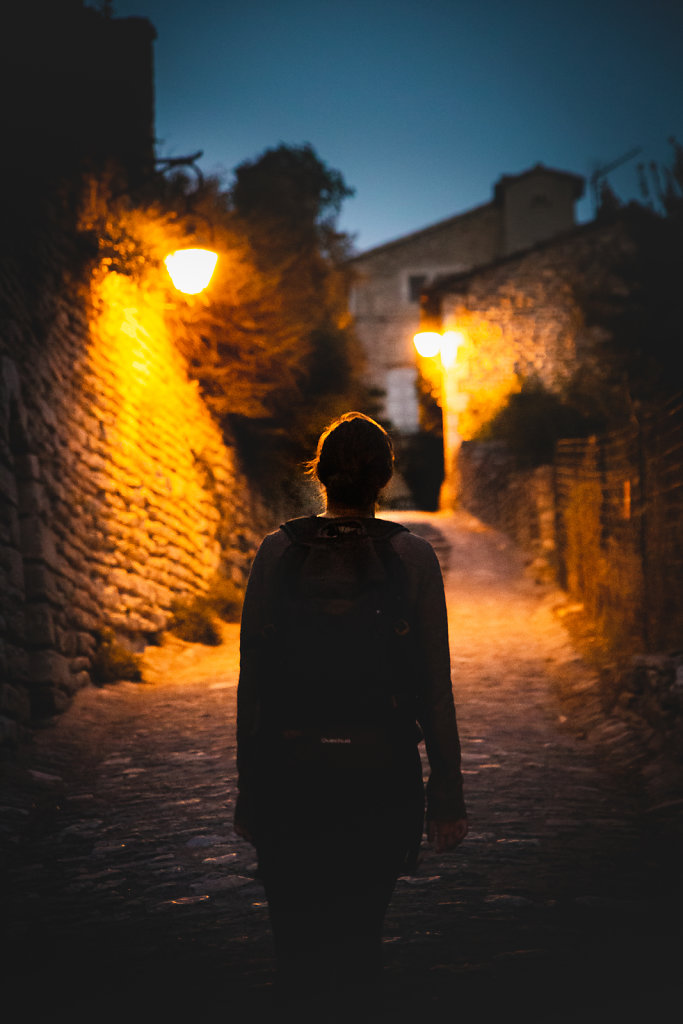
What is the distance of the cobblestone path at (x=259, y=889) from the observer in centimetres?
282

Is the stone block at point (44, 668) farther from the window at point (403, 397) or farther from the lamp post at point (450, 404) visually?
the window at point (403, 397)

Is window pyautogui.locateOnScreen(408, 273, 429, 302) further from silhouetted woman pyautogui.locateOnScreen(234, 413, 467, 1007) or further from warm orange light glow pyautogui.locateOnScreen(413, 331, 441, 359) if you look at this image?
silhouetted woman pyautogui.locateOnScreen(234, 413, 467, 1007)

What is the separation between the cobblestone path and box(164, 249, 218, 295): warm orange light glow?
3.55m

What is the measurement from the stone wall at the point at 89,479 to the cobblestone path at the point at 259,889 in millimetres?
626

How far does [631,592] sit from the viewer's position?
759 centimetres

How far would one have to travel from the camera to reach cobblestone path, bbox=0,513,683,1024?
2.82 m

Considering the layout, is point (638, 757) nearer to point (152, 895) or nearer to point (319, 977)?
point (152, 895)

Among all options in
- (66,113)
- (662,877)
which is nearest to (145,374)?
(66,113)

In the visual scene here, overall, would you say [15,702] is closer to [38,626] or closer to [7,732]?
[7,732]

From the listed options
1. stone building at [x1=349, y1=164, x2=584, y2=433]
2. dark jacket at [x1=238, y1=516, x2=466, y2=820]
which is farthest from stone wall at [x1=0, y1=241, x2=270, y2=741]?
stone building at [x1=349, y1=164, x2=584, y2=433]

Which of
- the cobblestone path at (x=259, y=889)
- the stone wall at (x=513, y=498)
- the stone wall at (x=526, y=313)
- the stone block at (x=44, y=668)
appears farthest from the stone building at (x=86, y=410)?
the stone wall at (x=526, y=313)

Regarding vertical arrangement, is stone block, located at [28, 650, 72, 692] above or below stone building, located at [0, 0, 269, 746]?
below

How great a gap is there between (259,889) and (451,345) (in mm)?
18728

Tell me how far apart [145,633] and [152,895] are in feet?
17.3
